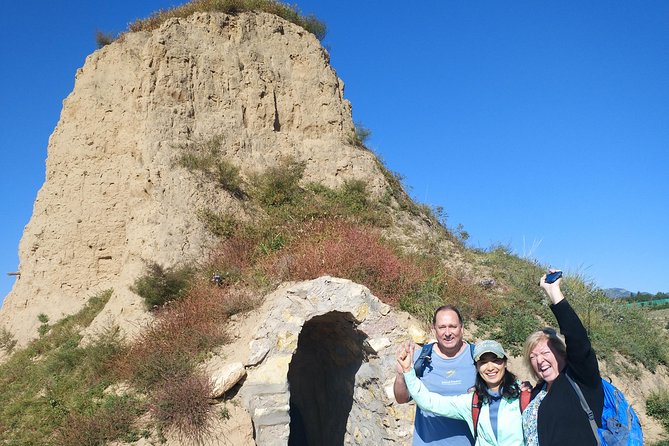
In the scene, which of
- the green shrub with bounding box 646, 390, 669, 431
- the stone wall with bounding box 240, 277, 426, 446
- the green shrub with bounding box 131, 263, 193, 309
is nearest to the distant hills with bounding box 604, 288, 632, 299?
the green shrub with bounding box 646, 390, 669, 431

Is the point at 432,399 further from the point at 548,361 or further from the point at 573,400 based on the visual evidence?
the point at 573,400

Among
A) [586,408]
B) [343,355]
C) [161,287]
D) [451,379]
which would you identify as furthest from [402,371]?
[161,287]

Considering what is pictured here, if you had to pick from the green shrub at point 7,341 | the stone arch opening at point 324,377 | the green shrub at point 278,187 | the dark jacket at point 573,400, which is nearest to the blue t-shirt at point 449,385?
the dark jacket at point 573,400

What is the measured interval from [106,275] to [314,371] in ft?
20.7

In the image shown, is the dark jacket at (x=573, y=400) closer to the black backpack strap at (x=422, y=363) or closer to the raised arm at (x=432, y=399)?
the raised arm at (x=432, y=399)

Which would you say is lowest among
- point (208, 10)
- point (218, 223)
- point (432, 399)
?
point (432, 399)

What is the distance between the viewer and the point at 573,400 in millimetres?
2881

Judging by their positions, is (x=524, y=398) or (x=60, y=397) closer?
(x=524, y=398)

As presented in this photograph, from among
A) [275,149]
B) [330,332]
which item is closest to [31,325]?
[275,149]

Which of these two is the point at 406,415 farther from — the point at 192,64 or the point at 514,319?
the point at 192,64

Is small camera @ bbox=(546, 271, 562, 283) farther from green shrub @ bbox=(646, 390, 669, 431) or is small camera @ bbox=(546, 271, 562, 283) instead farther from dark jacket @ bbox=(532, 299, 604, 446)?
green shrub @ bbox=(646, 390, 669, 431)

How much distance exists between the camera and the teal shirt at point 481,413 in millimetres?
3240

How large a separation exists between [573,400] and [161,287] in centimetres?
801

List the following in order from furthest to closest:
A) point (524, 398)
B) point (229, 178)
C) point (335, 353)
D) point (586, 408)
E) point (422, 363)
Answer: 1. point (229, 178)
2. point (335, 353)
3. point (422, 363)
4. point (524, 398)
5. point (586, 408)
